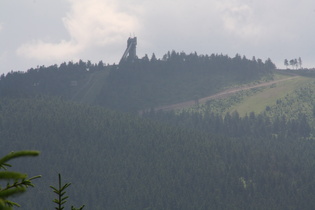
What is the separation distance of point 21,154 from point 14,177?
42 centimetres

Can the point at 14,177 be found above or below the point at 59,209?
above

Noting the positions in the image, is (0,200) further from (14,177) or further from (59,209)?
(59,209)

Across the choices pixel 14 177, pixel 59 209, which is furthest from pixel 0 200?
pixel 59 209

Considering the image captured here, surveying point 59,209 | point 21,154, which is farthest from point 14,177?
point 59,209

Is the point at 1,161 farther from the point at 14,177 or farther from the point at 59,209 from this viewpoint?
the point at 59,209

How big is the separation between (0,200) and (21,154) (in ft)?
2.99

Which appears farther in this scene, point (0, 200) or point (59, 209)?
point (59, 209)

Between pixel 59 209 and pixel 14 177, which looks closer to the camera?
pixel 14 177

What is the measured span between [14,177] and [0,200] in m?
0.51

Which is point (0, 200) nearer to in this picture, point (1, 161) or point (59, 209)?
point (1, 161)

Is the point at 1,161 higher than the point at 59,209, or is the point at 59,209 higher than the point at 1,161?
the point at 1,161

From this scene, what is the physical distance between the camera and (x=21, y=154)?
1238 centimetres

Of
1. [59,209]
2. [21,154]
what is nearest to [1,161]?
[21,154]

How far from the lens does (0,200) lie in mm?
11906
